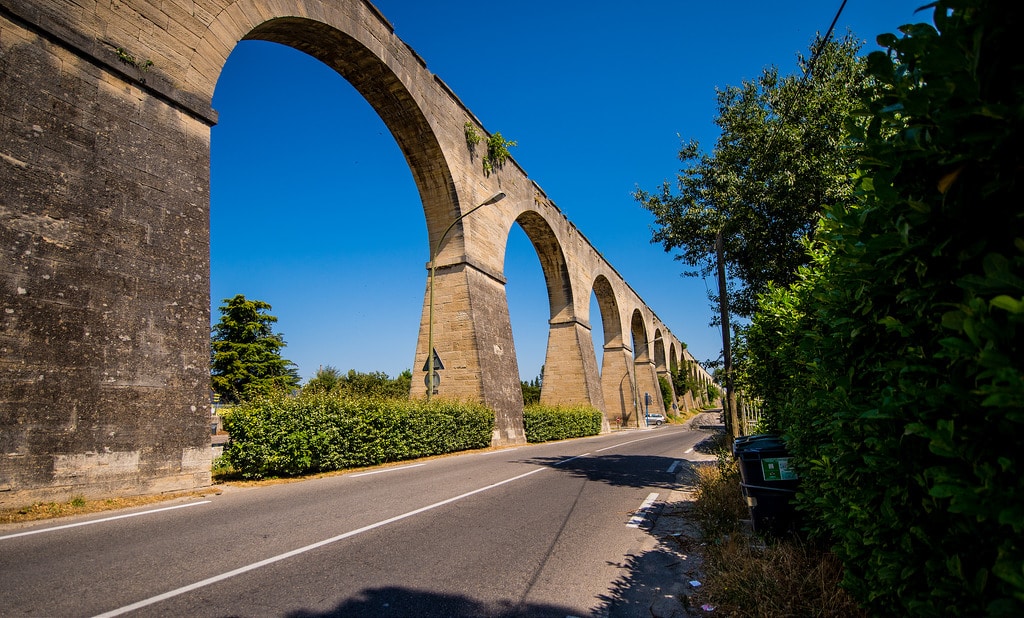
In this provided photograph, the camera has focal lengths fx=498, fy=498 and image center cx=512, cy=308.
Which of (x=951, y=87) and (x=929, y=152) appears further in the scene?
(x=929, y=152)

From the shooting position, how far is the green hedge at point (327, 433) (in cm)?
948

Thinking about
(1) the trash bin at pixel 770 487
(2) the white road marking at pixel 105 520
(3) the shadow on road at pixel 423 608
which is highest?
(1) the trash bin at pixel 770 487

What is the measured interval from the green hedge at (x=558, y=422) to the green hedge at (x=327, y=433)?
7.08m

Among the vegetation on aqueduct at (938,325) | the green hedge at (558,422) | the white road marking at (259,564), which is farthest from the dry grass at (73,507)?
the green hedge at (558,422)

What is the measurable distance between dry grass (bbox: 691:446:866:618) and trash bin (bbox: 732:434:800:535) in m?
0.14

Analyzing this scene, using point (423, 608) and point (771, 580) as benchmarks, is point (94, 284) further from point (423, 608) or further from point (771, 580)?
point (771, 580)

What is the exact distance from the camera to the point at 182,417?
853 centimetres

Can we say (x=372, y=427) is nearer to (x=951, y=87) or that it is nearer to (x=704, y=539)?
(x=704, y=539)

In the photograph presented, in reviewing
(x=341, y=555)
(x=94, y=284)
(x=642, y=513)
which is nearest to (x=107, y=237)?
(x=94, y=284)

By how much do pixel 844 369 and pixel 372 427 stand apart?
36.1 ft

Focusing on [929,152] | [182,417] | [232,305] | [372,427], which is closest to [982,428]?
[929,152]

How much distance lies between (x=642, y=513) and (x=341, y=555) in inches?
150

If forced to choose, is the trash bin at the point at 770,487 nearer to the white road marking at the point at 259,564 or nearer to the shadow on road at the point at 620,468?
the white road marking at the point at 259,564

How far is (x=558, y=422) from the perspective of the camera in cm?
2417
